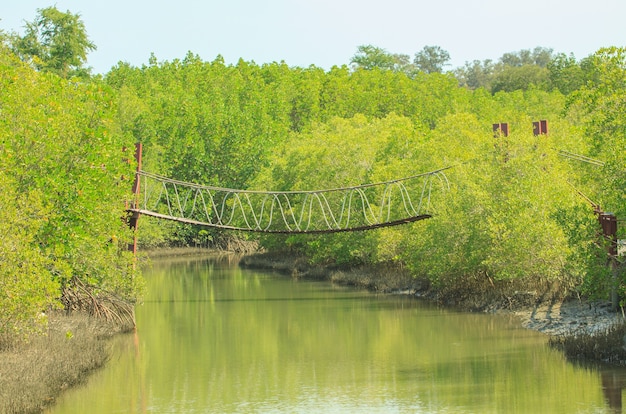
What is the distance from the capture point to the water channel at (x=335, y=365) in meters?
17.2

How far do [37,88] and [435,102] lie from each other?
178ft

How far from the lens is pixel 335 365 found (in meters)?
21.3

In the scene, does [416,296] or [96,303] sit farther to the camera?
[416,296]

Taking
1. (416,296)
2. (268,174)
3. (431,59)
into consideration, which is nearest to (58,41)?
(268,174)

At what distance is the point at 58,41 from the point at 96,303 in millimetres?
43863

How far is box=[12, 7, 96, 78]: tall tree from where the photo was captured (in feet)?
208

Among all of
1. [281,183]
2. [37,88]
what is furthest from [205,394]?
[281,183]

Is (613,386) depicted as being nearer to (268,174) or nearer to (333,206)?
(333,206)

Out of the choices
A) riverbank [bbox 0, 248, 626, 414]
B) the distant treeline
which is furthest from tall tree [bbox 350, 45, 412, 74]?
riverbank [bbox 0, 248, 626, 414]

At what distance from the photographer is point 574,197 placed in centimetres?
2600

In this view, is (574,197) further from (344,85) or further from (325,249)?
(344,85)

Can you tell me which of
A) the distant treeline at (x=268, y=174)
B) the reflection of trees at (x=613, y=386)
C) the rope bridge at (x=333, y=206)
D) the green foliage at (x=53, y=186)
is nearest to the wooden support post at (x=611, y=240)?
the distant treeline at (x=268, y=174)

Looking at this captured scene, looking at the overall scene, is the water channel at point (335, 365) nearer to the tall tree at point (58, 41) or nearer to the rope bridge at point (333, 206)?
the rope bridge at point (333, 206)

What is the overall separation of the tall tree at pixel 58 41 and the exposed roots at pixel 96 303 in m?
40.9
